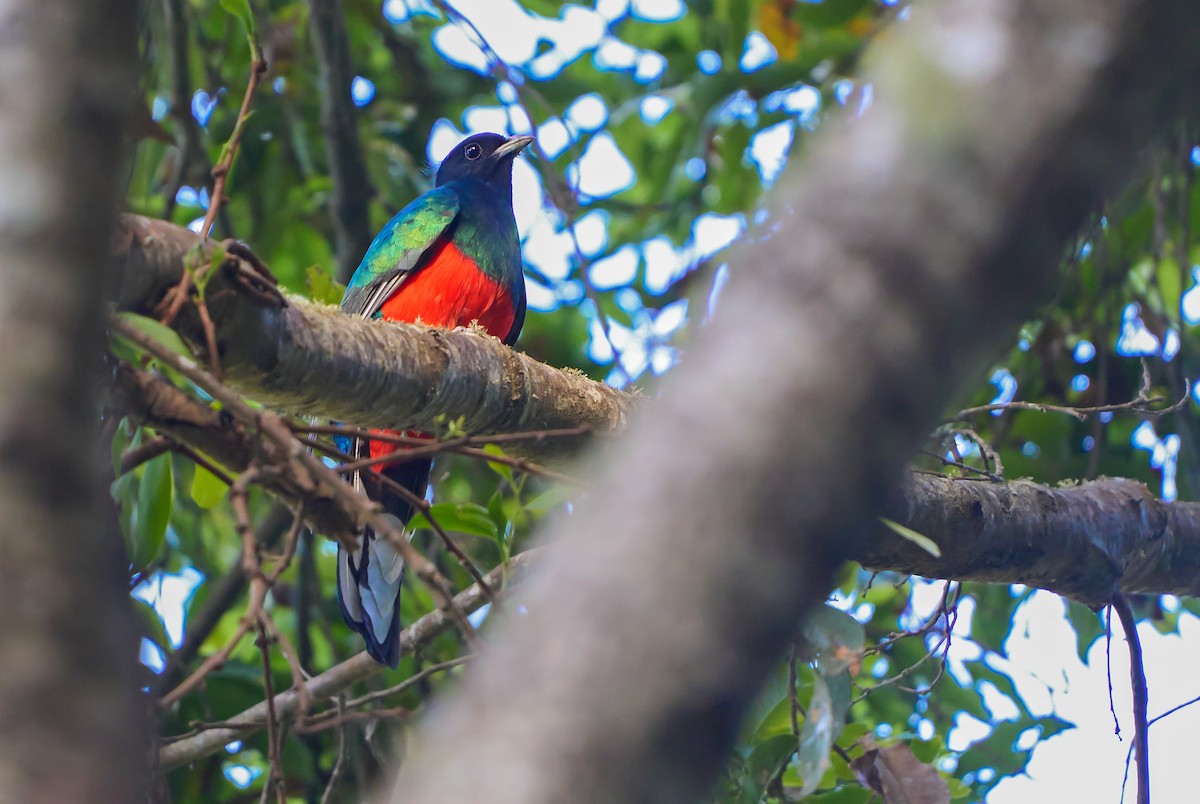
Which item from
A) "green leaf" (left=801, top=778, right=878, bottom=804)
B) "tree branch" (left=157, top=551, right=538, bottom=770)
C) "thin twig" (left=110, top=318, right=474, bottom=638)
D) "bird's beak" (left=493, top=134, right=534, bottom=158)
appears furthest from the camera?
"bird's beak" (left=493, top=134, right=534, bottom=158)

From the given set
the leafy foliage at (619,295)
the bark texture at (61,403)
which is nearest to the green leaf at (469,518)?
the leafy foliage at (619,295)

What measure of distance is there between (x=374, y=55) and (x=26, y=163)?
584cm

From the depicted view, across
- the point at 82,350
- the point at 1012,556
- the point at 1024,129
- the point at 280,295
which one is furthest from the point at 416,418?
the point at 1024,129

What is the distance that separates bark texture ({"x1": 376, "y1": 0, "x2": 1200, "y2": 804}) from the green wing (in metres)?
4.16

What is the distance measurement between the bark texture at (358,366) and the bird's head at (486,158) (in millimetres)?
3118

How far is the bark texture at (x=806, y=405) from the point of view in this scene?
841 millimetres

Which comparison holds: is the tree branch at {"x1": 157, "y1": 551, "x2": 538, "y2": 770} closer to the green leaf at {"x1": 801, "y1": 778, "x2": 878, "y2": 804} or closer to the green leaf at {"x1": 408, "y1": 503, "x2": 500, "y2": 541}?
the green leaf at {"x1": 408, "y1": 503, "x2": 500, "y2": 541}

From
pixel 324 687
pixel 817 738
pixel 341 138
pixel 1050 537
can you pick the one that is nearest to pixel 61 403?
pixel 817 738

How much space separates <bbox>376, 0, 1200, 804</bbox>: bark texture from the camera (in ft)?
2.76

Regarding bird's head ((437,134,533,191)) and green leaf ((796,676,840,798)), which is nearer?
green leaf ((796,676,840,798))

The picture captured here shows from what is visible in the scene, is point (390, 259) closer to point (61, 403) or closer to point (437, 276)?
point (437, 276)

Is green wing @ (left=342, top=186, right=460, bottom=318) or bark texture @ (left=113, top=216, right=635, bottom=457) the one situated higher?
green wing @ (left=342, top=186, right=460, bottom=318)

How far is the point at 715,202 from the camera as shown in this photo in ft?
20.8

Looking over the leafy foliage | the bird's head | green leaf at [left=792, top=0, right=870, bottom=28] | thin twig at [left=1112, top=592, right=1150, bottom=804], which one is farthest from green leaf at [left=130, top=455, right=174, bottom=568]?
the bird's head
